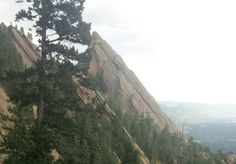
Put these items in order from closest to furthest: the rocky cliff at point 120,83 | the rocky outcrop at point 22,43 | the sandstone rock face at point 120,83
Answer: the rocky outcrop at point 22,43
the rocky cliff at point 120,83
the sandstone rock face at point 120,83

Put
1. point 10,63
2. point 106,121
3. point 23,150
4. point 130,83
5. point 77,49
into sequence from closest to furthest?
point 23,150 → point 77,49 → point 10,63 → point 106,121 → point 130,83

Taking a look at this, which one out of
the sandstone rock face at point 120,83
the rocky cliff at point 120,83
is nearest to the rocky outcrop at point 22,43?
the rocky cliff at point 120,83

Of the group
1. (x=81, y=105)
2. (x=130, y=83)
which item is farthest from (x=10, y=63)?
(x=130, y=83)

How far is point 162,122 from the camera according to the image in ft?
466

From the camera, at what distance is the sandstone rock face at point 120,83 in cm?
13400

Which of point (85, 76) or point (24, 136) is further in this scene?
point (85, 76)

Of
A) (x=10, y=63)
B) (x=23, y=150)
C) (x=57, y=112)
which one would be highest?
(x=10, y=63)

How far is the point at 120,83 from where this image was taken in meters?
135

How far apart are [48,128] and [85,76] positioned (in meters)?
3.70

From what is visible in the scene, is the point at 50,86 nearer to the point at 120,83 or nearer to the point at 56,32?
the point at 56,32

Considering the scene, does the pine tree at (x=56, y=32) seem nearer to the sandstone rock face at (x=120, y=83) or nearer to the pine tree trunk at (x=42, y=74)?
the pine tree trunk at (x=42, y=74)

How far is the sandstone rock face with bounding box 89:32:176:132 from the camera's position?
134000mm

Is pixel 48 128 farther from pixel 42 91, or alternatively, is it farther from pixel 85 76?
pixel 85 76

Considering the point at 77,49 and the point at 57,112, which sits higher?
the point at 77,49
